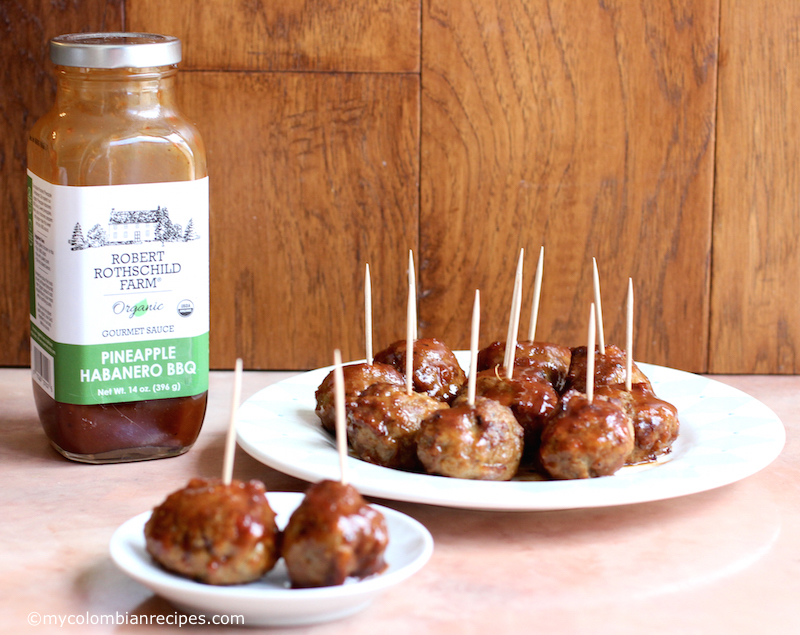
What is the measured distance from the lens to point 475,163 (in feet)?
5.34

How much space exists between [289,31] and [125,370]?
0.64m

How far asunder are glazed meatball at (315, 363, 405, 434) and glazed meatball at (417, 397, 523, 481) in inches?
5.8

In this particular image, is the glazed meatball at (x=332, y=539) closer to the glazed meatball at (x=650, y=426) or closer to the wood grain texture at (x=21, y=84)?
the glazed meatball at (x=650, y=426)

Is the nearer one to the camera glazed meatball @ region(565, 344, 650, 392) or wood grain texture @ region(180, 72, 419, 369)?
glazed meatball @ region(565, 344, 650, 392)

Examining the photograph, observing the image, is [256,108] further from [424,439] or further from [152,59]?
[424,439]

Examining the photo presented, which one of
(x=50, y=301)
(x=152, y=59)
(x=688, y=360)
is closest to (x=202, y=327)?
(x=50, y=301)

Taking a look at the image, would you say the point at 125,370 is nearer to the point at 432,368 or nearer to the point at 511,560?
the point at 432,368

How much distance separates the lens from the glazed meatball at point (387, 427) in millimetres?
1124

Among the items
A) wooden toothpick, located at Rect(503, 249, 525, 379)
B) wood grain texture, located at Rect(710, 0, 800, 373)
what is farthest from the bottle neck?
wood grain texture, located at Rect(710, 0, 800, 373)

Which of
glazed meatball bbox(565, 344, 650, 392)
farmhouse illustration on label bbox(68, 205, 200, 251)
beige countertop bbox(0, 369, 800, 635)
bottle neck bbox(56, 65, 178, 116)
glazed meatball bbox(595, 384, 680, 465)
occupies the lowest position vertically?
beige countertop bbox(0, 369, 800, 635)

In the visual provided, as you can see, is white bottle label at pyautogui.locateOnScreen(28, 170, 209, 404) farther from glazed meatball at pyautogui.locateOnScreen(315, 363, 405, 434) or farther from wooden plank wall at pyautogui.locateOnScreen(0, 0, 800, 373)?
wooden plank wall at pyautogui.locateOnScreen(0, 0, 800, 373)

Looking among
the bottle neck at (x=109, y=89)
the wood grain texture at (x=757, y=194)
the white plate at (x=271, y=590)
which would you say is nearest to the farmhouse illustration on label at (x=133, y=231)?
the bottle neck at (x=109, y=89)

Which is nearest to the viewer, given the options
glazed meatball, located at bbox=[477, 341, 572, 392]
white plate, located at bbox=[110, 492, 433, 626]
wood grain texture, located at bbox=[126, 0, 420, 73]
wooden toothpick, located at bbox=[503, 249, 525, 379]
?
white plate, located at bbox=[110, 492, 433, 626]

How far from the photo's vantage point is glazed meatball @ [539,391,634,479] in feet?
3.50
